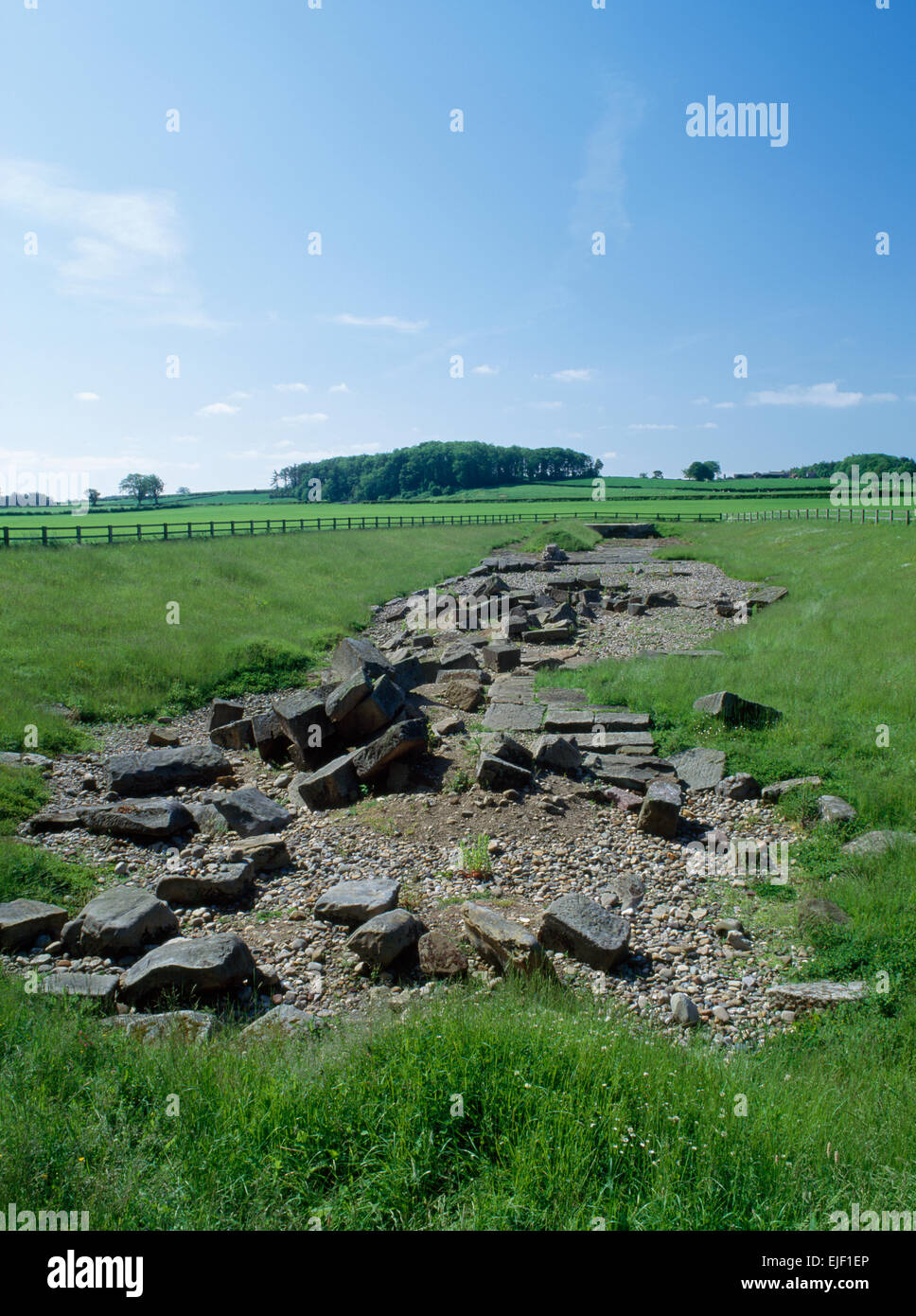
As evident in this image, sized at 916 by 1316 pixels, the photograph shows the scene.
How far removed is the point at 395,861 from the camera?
8.83 metres

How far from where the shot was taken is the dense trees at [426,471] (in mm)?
129875

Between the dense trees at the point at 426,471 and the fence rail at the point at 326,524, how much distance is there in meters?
43.5

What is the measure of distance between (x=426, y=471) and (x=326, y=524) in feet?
241

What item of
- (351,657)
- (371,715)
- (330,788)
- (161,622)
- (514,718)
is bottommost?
(330,788)

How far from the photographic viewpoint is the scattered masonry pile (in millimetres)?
6305

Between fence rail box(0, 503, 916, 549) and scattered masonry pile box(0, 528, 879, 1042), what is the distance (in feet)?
71.3

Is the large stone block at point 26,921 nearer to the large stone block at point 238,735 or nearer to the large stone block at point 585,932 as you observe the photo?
the large stone block at point 585,932

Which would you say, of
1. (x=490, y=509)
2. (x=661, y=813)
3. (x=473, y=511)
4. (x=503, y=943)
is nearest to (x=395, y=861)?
(x=503, y=943)

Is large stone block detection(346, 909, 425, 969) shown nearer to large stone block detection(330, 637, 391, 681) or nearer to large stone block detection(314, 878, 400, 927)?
large stone block detection(314, 878, 400, 927)

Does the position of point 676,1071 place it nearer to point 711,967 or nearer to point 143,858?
point 711,967

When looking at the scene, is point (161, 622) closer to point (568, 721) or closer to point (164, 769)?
point (164, 769)
